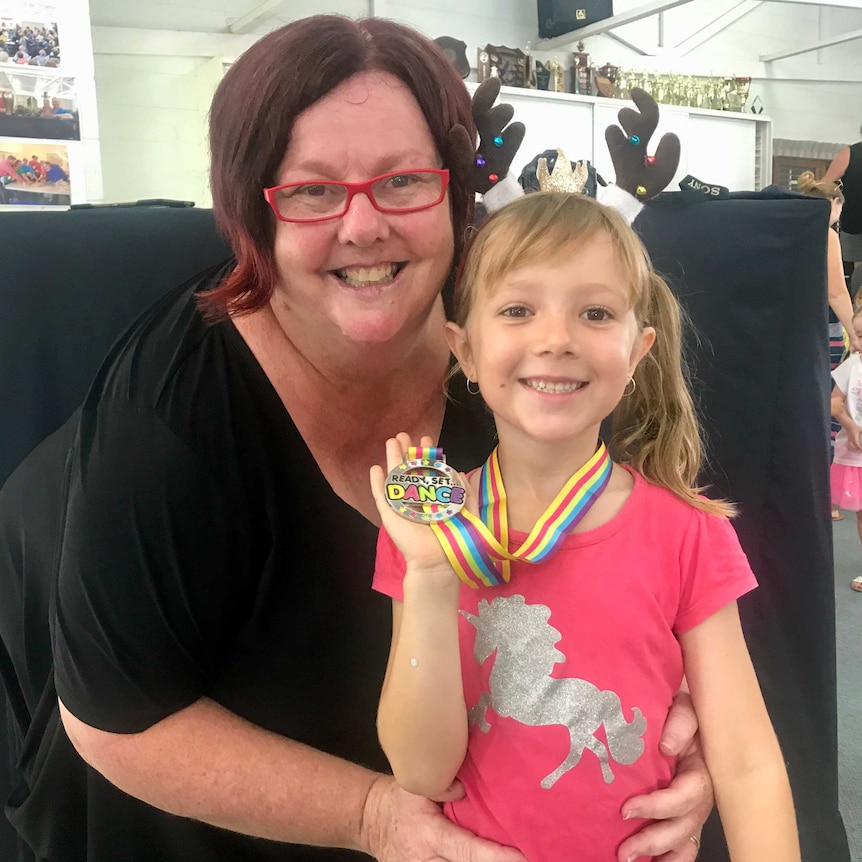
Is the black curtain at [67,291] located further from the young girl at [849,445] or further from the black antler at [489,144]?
the young girl at [849,445]

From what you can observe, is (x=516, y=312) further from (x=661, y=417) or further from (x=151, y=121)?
(x=151, y=121)

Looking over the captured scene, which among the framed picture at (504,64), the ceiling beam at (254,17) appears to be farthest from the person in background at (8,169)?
the framed picture at (504,64)

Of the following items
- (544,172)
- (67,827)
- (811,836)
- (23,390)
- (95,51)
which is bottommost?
(811,836)

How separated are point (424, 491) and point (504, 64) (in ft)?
18.6

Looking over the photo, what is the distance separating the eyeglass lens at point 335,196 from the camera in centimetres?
98

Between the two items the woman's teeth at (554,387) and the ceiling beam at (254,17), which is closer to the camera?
the woman's teeth at (554,387)

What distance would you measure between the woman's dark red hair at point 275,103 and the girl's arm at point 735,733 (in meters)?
0.66

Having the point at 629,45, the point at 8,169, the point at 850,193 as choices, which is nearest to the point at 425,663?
the point at 8,169

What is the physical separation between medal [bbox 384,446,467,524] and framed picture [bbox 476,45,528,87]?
5408 mm

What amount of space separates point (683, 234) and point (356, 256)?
651 millimetres

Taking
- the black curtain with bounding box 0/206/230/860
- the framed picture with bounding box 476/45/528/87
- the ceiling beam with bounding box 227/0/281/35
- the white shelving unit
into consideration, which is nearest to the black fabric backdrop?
the black curtain with bounding box 0/206/230/860

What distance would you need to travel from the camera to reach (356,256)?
3.26 ft

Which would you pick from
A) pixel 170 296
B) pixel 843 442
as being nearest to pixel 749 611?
pixel 170 296

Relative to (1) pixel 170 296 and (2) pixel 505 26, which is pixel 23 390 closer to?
(1) pixel 170 296
